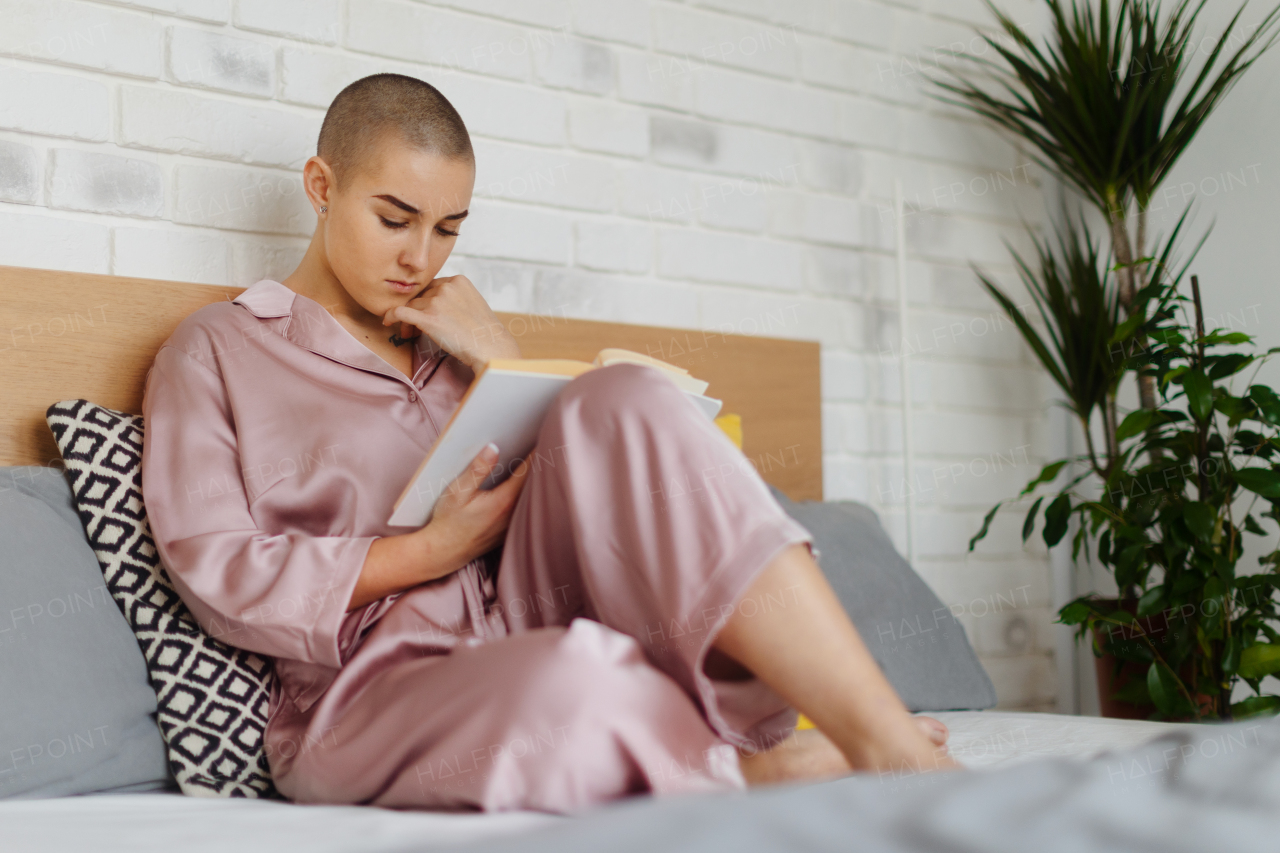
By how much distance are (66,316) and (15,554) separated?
396 millimetres

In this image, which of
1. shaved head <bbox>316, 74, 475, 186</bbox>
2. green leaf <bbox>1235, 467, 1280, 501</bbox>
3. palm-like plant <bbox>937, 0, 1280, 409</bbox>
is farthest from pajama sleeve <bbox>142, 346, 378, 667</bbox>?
palm-like plant <bbox>937, 0, 1280, 409</bbox>

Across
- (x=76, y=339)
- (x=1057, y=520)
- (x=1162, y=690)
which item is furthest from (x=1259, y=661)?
(x=76, y=339)

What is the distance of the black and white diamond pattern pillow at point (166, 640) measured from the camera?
3.46 ft

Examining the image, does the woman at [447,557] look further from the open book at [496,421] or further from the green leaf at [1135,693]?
the green leaf at [1135,693]

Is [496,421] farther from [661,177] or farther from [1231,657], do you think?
[1231,657]

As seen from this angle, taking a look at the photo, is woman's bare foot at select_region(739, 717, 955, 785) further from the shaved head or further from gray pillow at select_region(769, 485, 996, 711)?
the shaved head

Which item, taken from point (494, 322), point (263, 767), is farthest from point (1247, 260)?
point (263, 767)

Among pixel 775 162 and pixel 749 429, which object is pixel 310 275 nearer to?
pixel 749 429

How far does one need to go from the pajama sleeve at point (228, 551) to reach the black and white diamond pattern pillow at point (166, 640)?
0.12 ft

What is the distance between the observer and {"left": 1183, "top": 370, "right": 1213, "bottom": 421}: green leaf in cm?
162

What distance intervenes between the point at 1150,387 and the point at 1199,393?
0.38m

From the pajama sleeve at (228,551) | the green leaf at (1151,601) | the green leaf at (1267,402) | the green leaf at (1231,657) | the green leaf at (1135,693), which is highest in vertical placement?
the green leaf at (1267,402)

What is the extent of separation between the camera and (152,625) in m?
1.10

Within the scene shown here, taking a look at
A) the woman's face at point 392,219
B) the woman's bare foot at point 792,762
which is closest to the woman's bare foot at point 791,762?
the woman's bare foot at point 792,762
